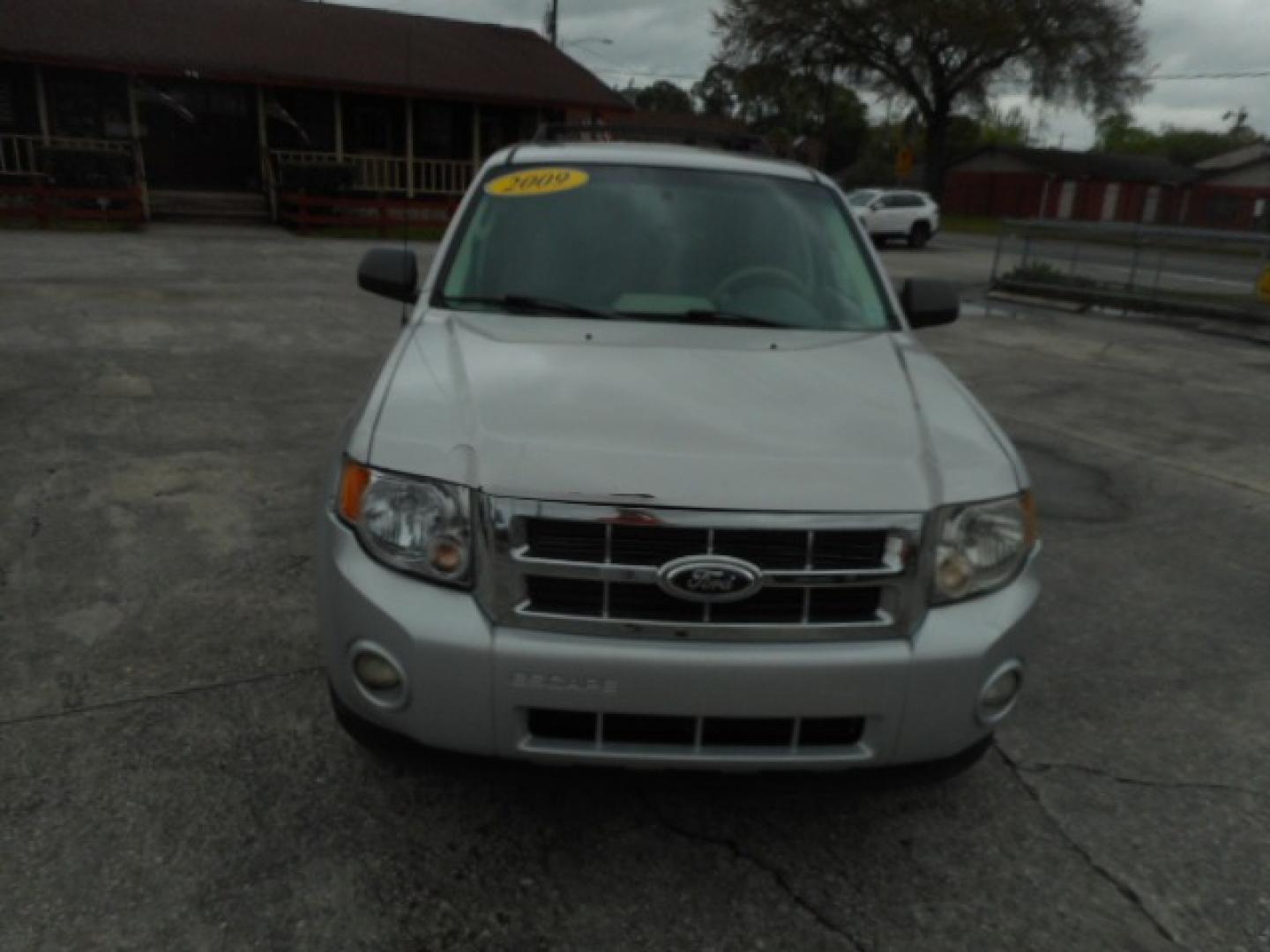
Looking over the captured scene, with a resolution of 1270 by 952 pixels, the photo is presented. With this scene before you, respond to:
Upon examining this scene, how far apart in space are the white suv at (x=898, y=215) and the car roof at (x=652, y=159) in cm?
2212

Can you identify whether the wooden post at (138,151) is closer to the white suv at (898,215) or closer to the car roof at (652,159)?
the white suv at (898,215)

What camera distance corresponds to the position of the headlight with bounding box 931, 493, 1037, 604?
7.20ft

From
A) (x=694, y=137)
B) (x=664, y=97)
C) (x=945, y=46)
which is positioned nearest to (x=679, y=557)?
(x=694, y=137)

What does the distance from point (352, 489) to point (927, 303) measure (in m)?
2.34

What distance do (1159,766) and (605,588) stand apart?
199 cm

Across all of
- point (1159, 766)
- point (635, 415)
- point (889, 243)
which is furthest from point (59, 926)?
point (889, 243)

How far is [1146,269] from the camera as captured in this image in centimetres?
1431

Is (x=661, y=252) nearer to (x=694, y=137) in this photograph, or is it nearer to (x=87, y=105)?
(x=694, y=137)

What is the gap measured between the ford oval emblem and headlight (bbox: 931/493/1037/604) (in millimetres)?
464

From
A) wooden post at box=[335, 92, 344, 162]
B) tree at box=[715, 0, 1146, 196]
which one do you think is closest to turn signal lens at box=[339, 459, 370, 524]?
wooden post at box=[335, 92, 344, 162]

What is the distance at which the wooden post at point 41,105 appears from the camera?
68.6ft

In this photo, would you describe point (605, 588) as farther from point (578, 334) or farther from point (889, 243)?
point (889, 243)

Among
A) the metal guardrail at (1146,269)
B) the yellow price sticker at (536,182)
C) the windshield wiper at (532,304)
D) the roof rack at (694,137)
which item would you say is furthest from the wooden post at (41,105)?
the windshield wiper at (532,304)

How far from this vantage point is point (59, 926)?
2113 mm
